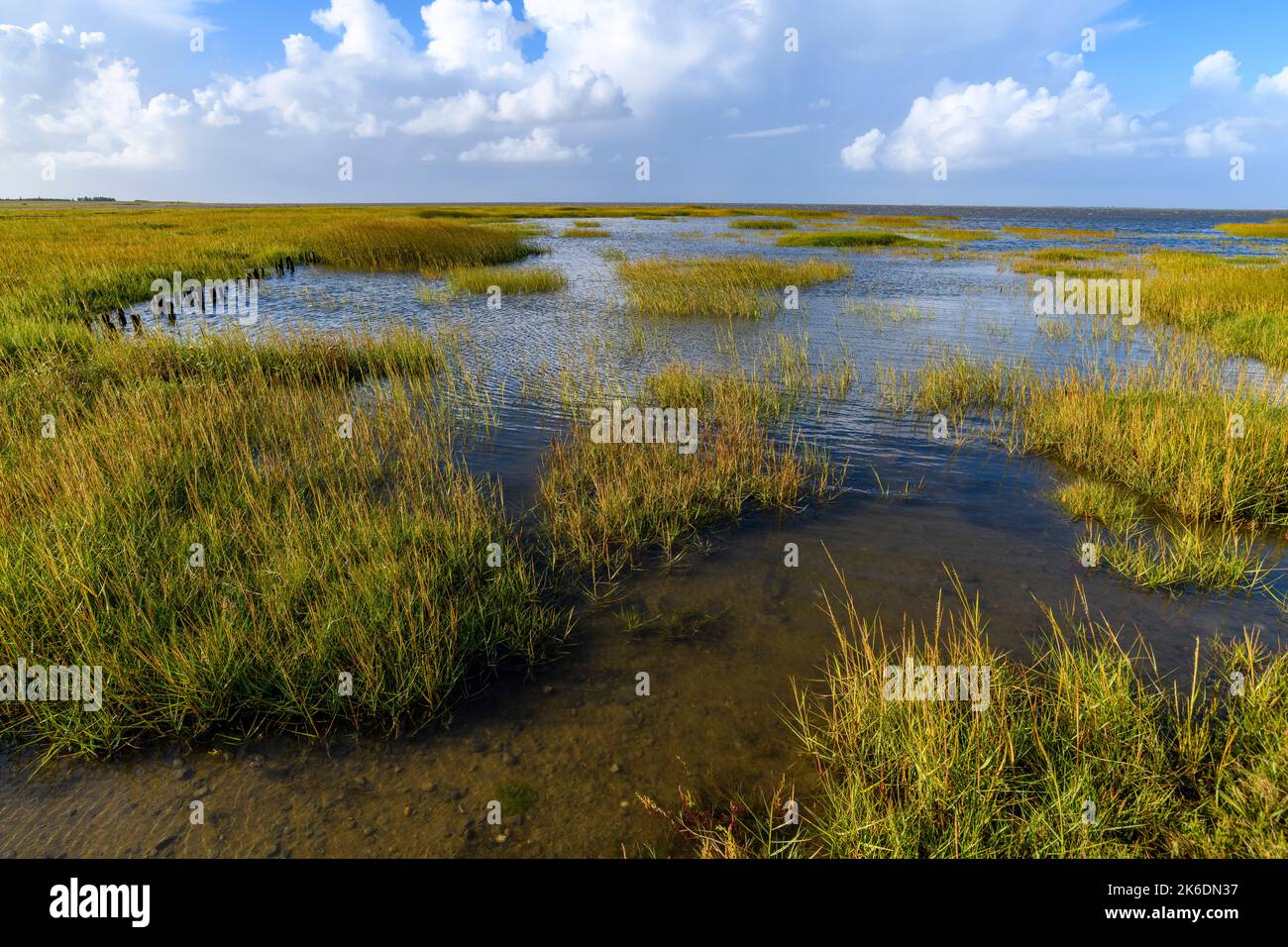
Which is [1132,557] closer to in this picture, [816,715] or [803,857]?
[816,715]

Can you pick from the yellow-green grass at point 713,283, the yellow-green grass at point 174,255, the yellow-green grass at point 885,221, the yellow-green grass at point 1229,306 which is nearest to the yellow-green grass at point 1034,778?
the yellow-green grass at point 1229,306

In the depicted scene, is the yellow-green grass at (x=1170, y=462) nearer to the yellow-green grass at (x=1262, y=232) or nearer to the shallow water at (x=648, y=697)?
the shallow water at (x=648, y=697)

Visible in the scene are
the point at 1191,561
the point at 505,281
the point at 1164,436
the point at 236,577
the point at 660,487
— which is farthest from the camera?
the point at 505,281

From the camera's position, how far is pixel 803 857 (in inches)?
151

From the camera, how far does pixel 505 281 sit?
27938mm

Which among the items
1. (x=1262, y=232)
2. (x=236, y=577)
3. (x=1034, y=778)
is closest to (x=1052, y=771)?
(x=1034, y=778)

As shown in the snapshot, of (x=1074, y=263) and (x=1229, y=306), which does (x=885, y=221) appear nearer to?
(x=1074, y=263)

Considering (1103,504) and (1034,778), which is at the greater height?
(1103,504)

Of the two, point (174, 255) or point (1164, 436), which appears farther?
point (174, 255)

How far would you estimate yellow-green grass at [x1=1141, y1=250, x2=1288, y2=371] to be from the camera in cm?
1692

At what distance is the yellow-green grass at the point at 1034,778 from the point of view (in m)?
3.54

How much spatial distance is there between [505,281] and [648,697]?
25.7m

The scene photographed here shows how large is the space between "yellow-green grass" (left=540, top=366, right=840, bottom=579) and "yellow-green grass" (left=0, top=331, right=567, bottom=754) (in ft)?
3.03

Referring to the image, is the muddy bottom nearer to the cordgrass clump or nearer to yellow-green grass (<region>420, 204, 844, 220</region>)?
the cordgrass clump
